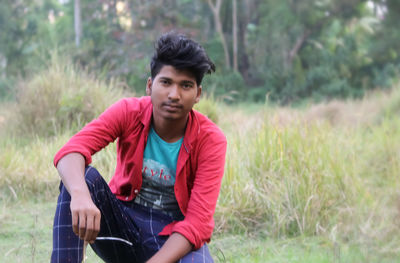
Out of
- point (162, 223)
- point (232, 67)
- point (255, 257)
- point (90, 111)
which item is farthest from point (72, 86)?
point (232, 67)

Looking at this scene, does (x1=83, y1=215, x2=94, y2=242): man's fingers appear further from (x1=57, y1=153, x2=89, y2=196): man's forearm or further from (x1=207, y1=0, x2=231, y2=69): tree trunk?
(x1=207, y1=0, x2=231, y2=69): tree trunk

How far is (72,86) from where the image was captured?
6371mm

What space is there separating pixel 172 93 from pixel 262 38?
57.2 ft

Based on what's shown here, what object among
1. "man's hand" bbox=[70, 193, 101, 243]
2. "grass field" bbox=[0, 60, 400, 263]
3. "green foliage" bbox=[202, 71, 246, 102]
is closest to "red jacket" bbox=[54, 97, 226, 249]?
"man's hand" bbox=[70, 193, 101, 243]

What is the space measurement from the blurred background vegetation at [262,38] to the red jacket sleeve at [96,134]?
46.8 feet

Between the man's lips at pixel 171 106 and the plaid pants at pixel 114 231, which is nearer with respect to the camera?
the plaid pants at pixel 114 231

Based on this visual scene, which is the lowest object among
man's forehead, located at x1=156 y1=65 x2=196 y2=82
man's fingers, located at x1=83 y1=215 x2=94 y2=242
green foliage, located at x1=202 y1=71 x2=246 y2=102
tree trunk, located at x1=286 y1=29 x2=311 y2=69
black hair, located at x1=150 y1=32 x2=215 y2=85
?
green foliage, located at x1=202 y1=71 x2=246 y2=102

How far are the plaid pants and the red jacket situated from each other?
53 mm

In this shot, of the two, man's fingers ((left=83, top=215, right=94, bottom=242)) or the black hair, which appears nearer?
man's fingers ((left=83, top=215, right=94, bottom=242))

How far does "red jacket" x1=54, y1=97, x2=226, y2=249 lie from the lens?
211cm

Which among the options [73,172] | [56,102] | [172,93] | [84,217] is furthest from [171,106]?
[56,102]

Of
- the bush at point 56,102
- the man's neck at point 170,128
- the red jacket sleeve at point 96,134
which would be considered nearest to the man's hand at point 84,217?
the red jacket sleeve at point 96,134

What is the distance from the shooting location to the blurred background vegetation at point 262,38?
17.1 meters

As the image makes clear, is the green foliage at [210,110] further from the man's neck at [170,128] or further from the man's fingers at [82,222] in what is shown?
the man's fingers at [82,222]
